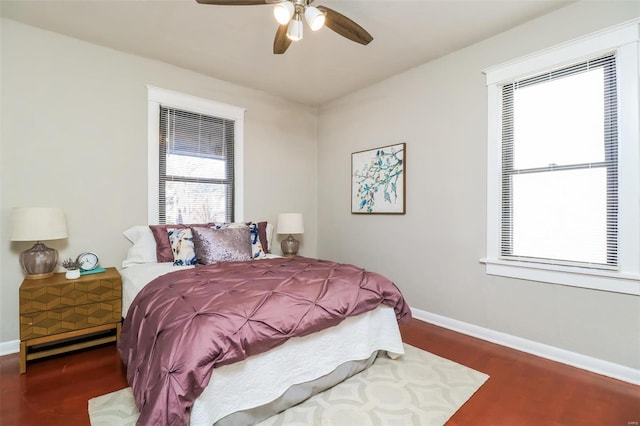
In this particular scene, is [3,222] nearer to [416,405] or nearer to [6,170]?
[6,170]

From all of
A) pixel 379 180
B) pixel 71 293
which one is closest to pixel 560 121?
pixel 379 180

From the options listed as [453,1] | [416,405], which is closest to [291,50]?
[453,1]

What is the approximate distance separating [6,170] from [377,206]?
3.53m

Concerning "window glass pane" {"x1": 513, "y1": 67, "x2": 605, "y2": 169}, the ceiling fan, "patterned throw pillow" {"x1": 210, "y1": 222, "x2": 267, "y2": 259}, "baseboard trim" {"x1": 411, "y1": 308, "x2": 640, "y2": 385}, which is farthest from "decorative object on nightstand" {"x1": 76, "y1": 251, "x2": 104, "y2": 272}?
"window glass pane" {"x1": 513, "y1": 67, "x2": 605, "y2": 169}

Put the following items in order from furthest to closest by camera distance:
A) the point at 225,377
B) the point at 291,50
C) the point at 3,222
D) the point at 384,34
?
1. the point at 291,50
2. the point at 384,34
3. the point at 3,222
4. the point at 225,377

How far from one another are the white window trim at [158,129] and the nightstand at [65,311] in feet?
2.95

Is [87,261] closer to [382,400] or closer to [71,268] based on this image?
[71,268]

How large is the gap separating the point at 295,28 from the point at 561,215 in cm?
247

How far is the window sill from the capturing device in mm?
2131

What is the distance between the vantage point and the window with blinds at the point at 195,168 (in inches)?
133

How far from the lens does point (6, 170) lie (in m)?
2.51

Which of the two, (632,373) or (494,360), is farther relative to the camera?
(494,360)

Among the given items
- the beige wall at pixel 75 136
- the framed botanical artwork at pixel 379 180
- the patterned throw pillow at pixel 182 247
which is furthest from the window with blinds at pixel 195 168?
the framed botanical artwork at pixel 379 180

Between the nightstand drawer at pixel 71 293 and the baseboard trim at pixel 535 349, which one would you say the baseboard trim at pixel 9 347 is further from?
the nightstand drawer at pixel 71 293
